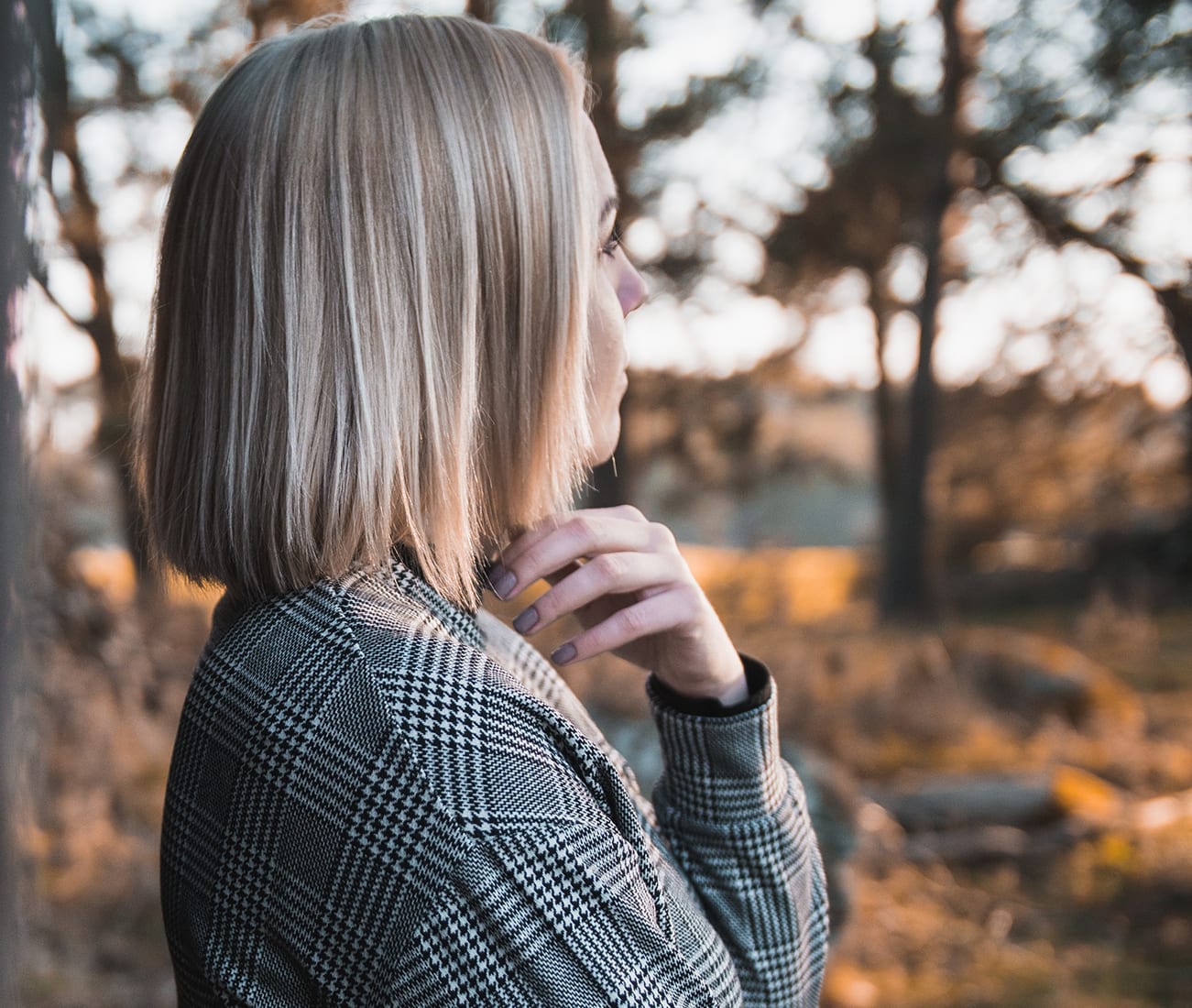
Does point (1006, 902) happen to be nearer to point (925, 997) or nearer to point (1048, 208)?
point (925, 997)

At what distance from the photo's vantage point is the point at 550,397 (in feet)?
3.46

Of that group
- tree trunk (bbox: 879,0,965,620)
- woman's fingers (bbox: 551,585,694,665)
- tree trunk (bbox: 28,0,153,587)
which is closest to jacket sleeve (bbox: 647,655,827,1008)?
woman's fingers (bbox: 551,585,694,665)

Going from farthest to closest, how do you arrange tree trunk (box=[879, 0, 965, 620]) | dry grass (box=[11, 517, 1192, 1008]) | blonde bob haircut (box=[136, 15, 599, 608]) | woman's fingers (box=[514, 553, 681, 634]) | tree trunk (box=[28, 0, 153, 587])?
tree trunk (box=[879, 0, 965, 620]), tree trunk (box=[28, 0, 153, 587]), dry grass (box=[11, 517, 1192, 1008]), woman's fingers (box=[514, 553, 681, 634]), blonde bob haircut (box=[136, 15, 599, 608])

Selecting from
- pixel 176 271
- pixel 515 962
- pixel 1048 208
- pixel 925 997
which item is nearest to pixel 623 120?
pixel 1048 208

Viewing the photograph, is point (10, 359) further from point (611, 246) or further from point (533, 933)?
point (611, 246)

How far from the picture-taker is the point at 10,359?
0.73 meters

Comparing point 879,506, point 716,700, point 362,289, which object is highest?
point 362,289

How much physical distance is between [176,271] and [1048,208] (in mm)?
8297

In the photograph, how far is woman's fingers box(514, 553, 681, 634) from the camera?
109 cm

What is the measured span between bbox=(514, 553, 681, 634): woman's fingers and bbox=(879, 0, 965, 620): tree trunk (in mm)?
8302

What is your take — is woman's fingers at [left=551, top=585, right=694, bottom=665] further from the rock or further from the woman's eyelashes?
the rock

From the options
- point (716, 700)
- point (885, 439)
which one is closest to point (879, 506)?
point (885, 439)

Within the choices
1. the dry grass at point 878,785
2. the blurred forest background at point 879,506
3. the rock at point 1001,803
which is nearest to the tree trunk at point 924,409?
the blurred forest background at point 879,506

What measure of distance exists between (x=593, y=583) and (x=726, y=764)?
273 mm
